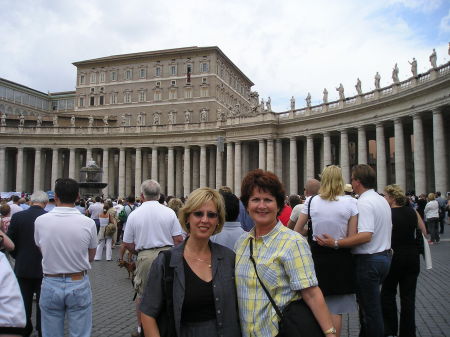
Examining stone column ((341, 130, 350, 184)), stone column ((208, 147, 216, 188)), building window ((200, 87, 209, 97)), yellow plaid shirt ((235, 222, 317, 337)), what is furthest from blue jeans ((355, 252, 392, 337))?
building window ((200, 87, 209, 97))

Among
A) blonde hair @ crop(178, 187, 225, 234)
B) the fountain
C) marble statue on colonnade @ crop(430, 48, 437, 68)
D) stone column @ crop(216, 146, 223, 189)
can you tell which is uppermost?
marble statue on colonnade @ crop(430, 48, 437, 68)

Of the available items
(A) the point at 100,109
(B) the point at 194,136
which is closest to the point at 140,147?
(B) the point at 194,136

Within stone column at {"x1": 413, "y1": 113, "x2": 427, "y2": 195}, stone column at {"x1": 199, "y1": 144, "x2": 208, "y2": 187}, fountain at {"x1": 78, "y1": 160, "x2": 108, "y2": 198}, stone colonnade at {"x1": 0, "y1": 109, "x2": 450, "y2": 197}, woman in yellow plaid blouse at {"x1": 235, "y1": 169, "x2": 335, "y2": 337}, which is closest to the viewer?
woman in yellow plaid blouse at {"x1": 235, "y1": 169, "x2": 335, "y2": 337}

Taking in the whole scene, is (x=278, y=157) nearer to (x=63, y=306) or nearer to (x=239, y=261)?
(x=63, y=306)

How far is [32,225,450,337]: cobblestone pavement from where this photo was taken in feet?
27.2

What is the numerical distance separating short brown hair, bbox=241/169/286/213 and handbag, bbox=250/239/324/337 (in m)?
0.88

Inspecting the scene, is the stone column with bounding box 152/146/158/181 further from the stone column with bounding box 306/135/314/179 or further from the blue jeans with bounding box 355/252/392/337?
the blue jeans with bounding box 355/252/392/337

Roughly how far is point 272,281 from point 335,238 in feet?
7.86

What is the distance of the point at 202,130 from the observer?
190 ft

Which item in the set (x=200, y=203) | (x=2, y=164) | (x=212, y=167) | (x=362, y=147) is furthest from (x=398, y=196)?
(x=2, y=164)

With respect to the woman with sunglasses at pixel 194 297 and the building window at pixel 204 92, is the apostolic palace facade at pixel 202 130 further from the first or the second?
the woman with sunglasses at pixel 194 297

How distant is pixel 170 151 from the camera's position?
6050 centimetres

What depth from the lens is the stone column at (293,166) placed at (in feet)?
161

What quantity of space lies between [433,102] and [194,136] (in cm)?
3272
